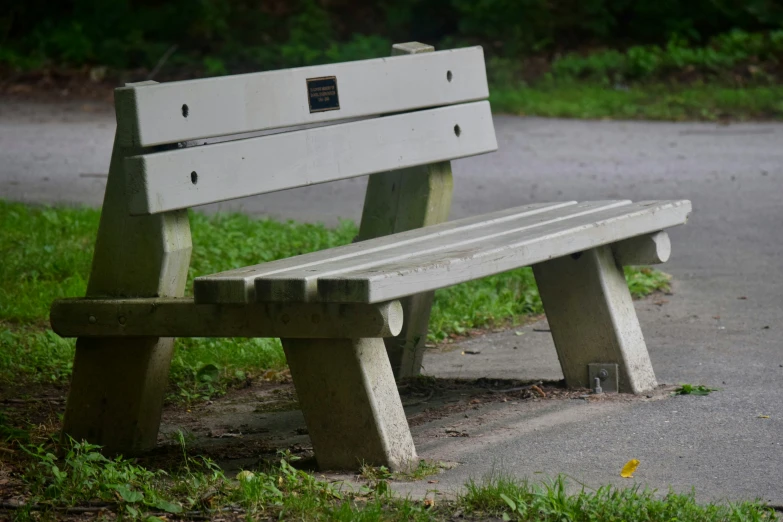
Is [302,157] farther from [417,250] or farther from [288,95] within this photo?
[417,250]

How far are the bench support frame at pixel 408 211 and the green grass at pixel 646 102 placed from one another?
7869 millimetres

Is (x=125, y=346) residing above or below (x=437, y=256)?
below

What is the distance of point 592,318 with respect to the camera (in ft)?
12.5

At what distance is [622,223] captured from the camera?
3.61m

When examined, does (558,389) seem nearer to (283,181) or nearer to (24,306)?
(283,181)

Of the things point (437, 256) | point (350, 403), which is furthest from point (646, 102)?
point (350, 403)

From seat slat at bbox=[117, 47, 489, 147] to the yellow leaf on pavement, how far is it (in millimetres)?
1338

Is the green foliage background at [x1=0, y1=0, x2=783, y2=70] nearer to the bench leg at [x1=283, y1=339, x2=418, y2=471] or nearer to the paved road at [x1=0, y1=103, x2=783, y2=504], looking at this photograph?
the paved road at [x1=0, y1=103, x2=783, y2=504]

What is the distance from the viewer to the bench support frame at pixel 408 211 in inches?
160

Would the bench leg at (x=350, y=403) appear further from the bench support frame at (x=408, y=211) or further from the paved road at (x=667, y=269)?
the bench support frame at (x=408, y=211)

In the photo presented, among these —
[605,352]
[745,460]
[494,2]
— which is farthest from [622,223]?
[494,2]

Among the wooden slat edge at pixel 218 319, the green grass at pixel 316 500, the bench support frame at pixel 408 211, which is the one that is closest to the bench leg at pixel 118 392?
the wooden slat edge at pixel 218 319

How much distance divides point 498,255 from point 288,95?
84 cm

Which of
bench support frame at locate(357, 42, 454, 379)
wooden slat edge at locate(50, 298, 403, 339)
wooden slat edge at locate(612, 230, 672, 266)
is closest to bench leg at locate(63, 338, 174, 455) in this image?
wooden slat edge at locate(50, 298, 403, 339)
